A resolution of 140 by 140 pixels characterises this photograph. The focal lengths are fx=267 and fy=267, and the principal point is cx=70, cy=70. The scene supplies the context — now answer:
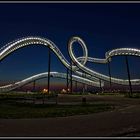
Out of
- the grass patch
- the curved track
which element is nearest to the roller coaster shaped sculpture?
the curved track

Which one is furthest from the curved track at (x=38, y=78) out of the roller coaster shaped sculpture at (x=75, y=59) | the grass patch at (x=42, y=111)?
the grass patch at (x=42, y=111)

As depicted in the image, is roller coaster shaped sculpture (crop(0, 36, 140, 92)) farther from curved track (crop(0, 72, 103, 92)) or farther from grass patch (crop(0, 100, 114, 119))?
grass patch (crop(0, 100, 114, 119))

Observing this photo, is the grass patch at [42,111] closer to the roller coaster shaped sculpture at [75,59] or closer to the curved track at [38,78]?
the roller coaster shaped sculpture at [75,59]

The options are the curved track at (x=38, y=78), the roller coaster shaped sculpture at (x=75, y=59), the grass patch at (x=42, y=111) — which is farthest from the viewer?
the curved track at (x=38, y=78)

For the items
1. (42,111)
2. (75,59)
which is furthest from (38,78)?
(42,111)

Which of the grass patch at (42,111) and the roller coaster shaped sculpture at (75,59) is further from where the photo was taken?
the roller coaster shaped sculpture at (75,59)

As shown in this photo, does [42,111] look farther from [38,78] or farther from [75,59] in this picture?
[38,78]

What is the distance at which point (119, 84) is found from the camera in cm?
10062

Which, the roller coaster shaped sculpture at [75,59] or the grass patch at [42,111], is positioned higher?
the roller coaster shaped sculpture at [75,59]

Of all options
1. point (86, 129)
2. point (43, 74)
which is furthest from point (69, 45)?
point (86, 129)

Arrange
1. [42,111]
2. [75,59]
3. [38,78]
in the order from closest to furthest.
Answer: [42,111]
[75,59]
[38,78]

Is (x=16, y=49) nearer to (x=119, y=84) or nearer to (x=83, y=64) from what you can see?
(x=83, y=64)

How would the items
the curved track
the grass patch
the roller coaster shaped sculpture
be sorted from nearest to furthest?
the grass patch < the roller coaster shaped sculpture < the curved track

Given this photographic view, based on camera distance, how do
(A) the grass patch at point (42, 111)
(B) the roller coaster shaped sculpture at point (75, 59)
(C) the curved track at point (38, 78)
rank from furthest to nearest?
(C) the curved track at point (38, 78) → (B) the roller coaster shaped sculpture at point (75, 59) → (A) the grass patch at point (42, 111)
